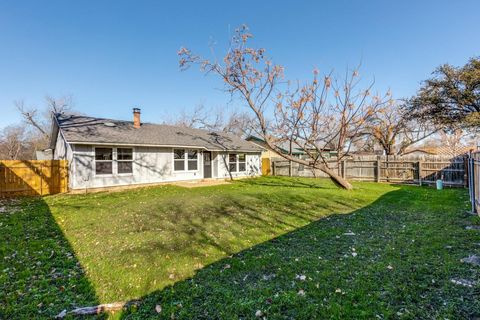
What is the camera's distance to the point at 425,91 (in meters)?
15.8

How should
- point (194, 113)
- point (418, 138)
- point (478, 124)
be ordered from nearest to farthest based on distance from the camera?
point (478, 124) → point (418, 138) → point (194, 113)

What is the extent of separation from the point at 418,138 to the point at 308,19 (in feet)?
62.1

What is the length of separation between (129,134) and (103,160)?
2301 mm

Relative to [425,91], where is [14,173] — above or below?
below

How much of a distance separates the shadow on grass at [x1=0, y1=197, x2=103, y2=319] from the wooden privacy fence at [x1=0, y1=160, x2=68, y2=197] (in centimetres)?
599

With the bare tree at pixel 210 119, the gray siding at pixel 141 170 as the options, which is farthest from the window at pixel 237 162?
the bare tree at pixel 210 119

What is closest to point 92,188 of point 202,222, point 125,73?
point 202,222

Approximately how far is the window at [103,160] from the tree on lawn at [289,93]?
5.91 m

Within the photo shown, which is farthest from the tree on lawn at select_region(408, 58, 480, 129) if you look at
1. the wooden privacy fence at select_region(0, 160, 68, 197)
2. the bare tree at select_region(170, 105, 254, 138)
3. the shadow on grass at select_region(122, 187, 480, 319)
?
the bare tree at select_region(170, 105, 254, 138)

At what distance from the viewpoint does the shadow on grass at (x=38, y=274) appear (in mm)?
2846

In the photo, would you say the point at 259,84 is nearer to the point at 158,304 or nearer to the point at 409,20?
the point at 409,20

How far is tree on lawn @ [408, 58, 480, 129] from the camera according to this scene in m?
13.9

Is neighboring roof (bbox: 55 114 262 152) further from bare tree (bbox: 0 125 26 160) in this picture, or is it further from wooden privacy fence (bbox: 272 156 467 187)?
bare tree (bbox: 0 125 26 160)

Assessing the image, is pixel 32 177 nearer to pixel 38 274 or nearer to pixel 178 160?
pixel 178 160
